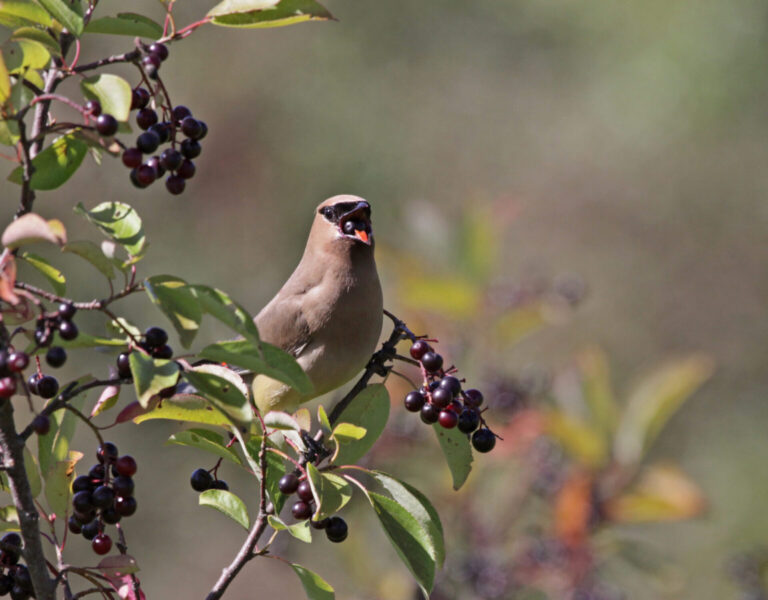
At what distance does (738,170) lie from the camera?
9789 millimetres

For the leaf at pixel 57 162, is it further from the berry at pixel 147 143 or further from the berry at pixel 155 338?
the berry at pixel 155 338

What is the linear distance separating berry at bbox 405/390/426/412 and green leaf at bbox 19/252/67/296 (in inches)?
24.5

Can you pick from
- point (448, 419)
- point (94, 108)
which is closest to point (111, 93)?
point (94, 108)

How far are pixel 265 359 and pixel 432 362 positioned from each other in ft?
1.59

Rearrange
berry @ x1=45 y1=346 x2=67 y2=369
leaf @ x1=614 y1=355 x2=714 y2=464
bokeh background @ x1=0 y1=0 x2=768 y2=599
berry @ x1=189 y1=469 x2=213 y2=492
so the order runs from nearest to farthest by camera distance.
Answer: berry @ x1=45 y1=346 x2=67 y2=369 → berry @ x1=189 y1=469 x2=213 y2=492 → leaf @ x1=614 y1=355 x2=714 y2=464 → bokeh background @ x1=0 y1=0 x2=768 y2=599

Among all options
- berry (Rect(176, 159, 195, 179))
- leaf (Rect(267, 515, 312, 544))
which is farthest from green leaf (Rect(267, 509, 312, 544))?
berry (Rect(176, 159, 195, 179))

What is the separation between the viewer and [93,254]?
153cm

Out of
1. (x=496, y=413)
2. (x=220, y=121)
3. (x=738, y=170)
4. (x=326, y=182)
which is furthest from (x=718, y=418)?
(x=496, y=413)

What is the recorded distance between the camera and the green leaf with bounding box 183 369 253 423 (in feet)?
4.80

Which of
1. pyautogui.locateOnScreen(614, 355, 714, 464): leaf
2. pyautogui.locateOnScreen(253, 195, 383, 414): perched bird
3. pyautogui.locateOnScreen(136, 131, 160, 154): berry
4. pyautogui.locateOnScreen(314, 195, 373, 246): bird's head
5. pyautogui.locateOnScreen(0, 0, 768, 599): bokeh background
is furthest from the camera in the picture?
pyautogui.locateOnScreen(0, 0, 768, 599): bokeh background

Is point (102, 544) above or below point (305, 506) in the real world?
below

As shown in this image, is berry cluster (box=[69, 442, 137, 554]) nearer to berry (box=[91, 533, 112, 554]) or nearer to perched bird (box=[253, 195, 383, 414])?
berry (box=[91, 533, 112, 554])

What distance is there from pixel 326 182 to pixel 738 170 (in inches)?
154

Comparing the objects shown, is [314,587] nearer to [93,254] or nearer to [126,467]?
[126,467]
